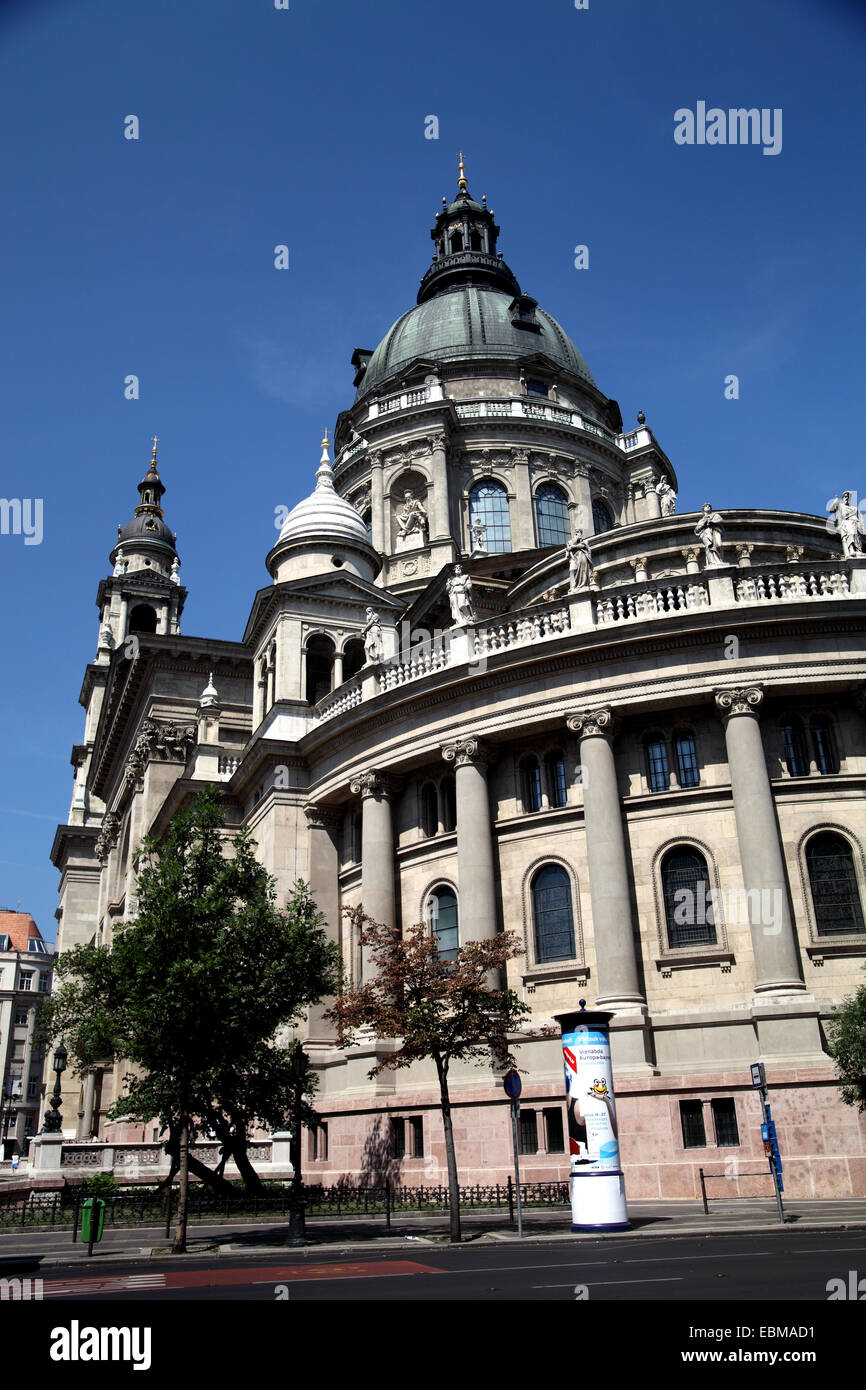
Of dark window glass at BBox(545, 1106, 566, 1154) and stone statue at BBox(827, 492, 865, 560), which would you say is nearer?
dark window glass at BBox(545, 1106, 566, 1154)

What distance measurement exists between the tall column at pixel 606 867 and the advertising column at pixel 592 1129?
6.31 metres

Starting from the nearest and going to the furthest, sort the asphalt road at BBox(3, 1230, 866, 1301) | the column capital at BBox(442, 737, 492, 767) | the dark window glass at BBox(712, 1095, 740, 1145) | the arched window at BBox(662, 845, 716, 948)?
the asphalt road at BBox(3, 1230, 866, 1301) < the dark window glass at BBox(712, 1095, 740, 1145) < the arched window at BBox(662, 845, 716, 948) < the column capital at BBox(442, 737, 492, 767)

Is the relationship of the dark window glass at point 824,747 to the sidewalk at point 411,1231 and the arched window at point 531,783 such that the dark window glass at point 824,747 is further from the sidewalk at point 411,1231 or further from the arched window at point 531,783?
the sidewalk at point 411,1231

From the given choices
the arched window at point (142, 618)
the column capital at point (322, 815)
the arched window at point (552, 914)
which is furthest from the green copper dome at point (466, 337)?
the arched window at point (552, 914)

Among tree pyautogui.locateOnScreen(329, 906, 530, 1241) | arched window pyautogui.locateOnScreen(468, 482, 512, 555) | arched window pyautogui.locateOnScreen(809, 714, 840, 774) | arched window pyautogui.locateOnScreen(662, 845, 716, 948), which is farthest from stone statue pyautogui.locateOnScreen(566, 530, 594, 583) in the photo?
arched window pyautogui.locateOnScreen(468, 482, 512, 555)

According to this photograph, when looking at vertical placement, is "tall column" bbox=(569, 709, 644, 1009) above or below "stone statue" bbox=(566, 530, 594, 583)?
below

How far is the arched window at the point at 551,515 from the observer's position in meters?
61.1

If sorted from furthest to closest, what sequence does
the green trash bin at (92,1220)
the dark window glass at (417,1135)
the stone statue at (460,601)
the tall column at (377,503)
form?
the tall column at (377,503) → the stone statue at (460,601) → the dark window glass at (417,1135) → the green trash bin at (92,1220)

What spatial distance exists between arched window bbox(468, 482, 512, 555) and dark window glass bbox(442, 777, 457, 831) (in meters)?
28.1

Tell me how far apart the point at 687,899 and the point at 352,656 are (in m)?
20.0

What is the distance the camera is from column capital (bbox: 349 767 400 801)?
34781mm

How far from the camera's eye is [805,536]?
123 feet

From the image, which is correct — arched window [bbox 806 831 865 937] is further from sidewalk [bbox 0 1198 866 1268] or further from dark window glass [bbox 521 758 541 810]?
dark window glass [bbox 521 758 541 810]
